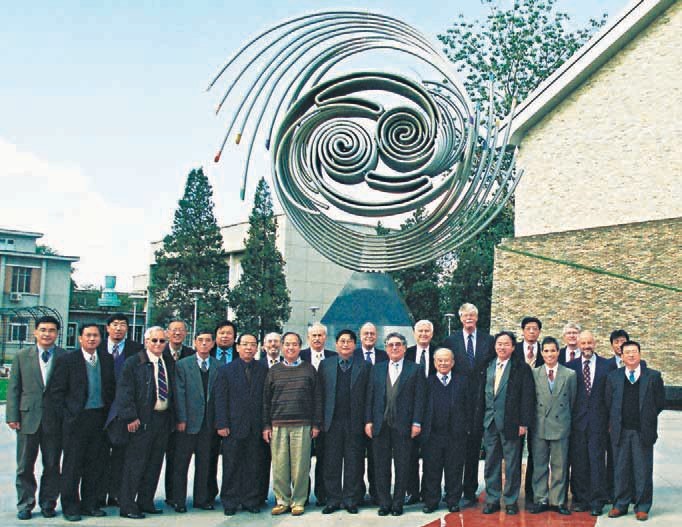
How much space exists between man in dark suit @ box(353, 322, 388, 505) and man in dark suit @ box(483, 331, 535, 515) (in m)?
0.99

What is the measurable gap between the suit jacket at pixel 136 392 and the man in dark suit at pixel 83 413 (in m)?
0.16

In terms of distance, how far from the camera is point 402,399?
21.3ft

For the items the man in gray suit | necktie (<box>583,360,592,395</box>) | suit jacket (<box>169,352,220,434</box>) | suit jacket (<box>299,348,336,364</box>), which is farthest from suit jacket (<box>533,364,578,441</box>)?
suit jacket (<box>169,352,220,434</box>)

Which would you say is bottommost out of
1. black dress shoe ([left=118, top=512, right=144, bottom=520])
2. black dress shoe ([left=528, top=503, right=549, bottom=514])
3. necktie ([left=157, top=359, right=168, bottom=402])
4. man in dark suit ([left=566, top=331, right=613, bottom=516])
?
black dress shoe ([left=118, top=512, right=144, bottom=520])

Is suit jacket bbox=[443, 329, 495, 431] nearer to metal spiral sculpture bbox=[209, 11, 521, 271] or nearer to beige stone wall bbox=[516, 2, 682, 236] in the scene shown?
metal spiral sculpture bbox=[209, 11, 521, 271]

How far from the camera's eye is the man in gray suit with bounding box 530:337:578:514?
6.56m

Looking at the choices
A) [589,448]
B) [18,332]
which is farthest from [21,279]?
[589,448]

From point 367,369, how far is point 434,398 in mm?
631

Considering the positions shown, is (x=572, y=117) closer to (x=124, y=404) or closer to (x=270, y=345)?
(x=270, y=345)

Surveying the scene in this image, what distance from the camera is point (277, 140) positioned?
979cm

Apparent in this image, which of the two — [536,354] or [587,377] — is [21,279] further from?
[587,377]

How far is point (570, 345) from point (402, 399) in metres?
1.85

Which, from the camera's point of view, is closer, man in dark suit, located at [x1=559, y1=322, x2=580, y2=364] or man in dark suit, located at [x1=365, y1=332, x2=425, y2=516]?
man in dark suit, located at [x1=365, y1=332, x2=425, y2=516]

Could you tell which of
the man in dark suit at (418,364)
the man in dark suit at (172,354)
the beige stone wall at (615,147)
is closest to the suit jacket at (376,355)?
the man in dark suit at (418,364)
